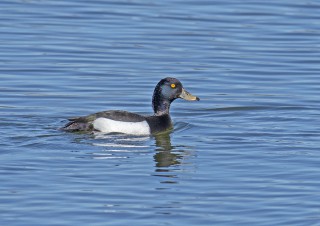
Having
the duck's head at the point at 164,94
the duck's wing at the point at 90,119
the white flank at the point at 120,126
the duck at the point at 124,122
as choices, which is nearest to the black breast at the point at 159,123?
the duck at the point at 124,122

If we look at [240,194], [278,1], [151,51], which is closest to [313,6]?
[278,1]

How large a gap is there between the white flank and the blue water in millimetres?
168

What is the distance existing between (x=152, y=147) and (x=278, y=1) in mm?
12814

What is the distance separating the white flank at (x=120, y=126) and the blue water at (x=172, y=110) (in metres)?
0.17

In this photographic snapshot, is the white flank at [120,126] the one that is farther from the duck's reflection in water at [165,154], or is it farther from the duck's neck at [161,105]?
the duck's neck at [161,105]

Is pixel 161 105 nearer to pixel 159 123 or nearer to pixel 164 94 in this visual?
pixel 164 94

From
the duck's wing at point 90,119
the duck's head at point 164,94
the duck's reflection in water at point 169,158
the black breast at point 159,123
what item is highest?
the duck's head at point 164,94

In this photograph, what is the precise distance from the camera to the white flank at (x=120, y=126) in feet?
52.4

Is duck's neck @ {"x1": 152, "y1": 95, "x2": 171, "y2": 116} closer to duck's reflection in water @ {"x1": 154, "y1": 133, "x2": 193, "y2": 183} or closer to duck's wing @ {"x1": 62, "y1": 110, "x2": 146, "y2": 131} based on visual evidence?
duck's reflection in water @ {"x1": 154, "y1": 133, "x2": 193, "y2": 183}

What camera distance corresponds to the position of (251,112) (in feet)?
58.1

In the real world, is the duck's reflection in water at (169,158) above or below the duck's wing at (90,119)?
below

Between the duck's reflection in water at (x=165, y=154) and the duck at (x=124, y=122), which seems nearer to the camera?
the duck's reflection in water at (x=165, y=154)

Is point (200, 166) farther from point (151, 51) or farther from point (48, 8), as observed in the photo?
point (48, 8)

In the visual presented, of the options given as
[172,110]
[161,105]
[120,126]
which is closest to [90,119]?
[120,126]
